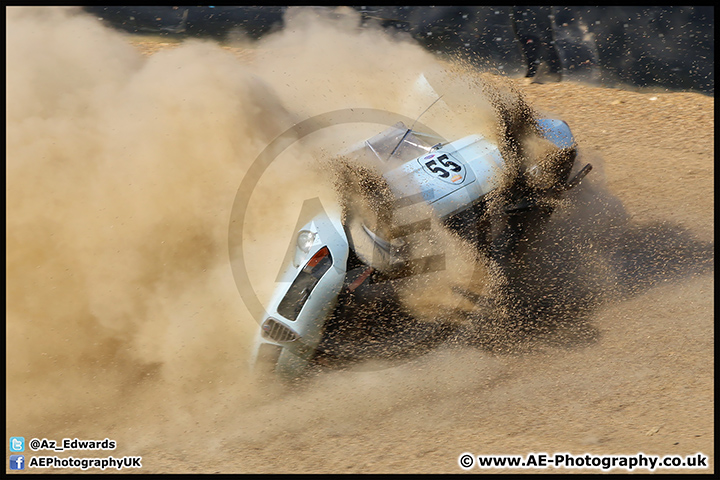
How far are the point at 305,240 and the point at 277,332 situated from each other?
0.85 meters

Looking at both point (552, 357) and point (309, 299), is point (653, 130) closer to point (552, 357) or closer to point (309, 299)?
point (552, 357)

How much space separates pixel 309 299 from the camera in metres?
4.52

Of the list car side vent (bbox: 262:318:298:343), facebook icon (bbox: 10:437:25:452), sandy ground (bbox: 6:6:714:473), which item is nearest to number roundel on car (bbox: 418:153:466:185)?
sandy ground (bbox: 6:6:714:473)

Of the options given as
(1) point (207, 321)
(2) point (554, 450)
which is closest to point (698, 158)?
(2) point (554, 450)

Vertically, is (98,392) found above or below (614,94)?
below

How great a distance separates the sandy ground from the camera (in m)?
4.14

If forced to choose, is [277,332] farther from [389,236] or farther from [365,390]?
[389,236]

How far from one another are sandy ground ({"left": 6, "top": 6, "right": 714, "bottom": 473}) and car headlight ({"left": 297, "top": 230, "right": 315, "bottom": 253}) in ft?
3.42

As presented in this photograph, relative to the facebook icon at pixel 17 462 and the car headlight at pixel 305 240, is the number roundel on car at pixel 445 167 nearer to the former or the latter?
the car headlight at pixel 305 240

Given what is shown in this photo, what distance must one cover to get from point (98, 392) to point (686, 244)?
6.23 m

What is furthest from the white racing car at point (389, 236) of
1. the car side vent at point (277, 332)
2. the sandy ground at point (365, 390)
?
the sandy ground at point (365, 390)

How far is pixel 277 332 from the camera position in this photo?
456 cm

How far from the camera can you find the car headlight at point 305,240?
4699 millimetres

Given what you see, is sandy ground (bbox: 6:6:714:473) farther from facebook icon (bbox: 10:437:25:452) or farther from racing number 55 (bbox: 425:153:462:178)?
racing number 55 (bbox: 425:153:462:178)
